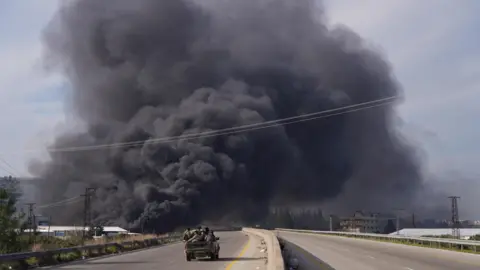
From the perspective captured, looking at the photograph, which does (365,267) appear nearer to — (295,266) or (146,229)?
(295,266)

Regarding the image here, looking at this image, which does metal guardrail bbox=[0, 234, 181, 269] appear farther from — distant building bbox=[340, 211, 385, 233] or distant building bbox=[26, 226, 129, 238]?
distant building bbox=[340, 211, 385, 233]

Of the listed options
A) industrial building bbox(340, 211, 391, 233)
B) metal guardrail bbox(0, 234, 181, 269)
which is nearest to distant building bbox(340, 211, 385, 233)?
industrial building bbox(340, 211, 391, 233)

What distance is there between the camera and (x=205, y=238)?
1331 inches

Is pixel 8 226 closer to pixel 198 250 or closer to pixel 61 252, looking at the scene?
pixel 61 252

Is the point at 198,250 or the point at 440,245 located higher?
the point at 198,250

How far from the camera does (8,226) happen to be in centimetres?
3688

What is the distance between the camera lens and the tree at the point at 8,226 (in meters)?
36.2

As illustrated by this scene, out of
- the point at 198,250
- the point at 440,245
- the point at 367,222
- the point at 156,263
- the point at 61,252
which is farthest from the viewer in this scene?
the point at 367,222

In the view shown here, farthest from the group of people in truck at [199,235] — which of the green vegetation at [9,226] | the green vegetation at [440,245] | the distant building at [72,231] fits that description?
the distant building at [72,231]

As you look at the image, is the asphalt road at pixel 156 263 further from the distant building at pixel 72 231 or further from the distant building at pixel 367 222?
the distant building at pixel 367 222

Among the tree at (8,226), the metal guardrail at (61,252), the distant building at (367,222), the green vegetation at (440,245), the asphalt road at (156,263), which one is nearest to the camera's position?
the asphalt road at (156,263)

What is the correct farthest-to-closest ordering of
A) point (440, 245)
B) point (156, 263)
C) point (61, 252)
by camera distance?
1. point (440, 245)
2. point (61, 252)
3. point (156, 263)

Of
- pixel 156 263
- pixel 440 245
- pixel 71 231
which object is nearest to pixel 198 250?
pixel 156 263

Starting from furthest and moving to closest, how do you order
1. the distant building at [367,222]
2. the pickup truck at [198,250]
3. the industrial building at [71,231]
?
the distant building at [367,222] < the industrial building at [71,231] < the pickup truck at [198,250]
